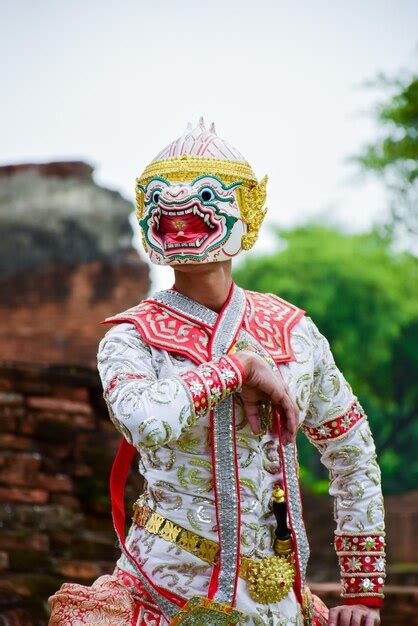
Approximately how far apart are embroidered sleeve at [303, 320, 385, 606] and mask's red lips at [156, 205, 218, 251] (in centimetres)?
53

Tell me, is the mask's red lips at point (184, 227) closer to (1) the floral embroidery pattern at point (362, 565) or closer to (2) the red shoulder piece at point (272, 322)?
(2) the red shoulder piece at point (272, 322)

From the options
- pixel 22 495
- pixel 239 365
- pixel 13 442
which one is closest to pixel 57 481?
pixel 22 495

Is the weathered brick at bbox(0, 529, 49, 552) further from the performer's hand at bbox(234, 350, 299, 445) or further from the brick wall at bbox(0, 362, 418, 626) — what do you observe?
the performer's hand at bbox(234, 350, 299, 445)

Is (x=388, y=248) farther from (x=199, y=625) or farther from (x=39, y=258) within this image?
(x=199, y=625)

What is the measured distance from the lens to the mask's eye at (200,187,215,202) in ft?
Result: 11.4

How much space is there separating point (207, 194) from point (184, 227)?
0.41 feet

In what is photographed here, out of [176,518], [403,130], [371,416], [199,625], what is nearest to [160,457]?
[176,518]

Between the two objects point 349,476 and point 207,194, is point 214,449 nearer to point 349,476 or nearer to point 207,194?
point 349,476

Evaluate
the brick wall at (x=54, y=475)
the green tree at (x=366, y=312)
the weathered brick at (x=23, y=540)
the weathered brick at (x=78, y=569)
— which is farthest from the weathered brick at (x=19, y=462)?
the green tree at (x=366, y=312)

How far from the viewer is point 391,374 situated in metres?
37.4

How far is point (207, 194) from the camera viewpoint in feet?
11.4

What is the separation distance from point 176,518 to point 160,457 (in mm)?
180

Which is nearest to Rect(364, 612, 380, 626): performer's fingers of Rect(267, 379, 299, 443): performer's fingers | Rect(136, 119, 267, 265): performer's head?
Rect(267, 379, 299, 443): performer's fingers

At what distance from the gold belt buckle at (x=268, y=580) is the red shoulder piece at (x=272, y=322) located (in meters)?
0.60
